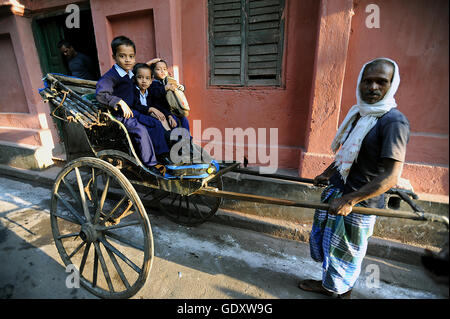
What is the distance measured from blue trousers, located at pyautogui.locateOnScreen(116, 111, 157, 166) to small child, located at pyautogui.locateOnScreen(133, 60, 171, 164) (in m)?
0.16

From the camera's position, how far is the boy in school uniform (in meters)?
2.20

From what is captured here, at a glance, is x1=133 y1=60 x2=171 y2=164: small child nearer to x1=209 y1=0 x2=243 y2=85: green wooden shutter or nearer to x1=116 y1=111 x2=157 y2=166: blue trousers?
x1=116 y1=111 x2=157 y2=166: blue trousers

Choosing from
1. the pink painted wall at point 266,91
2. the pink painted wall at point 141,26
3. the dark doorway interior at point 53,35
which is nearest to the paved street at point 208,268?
the pink painted wall at point 266,91

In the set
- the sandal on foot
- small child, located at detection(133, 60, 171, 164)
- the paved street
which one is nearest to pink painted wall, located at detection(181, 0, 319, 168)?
small child, located at detection(133, 60, 171, 164)

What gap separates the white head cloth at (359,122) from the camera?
1599mm

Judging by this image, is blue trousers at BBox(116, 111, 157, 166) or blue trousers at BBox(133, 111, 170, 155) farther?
blue trousers at BBox(133, 111, 170, 155)

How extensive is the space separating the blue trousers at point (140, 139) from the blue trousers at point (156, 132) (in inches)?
5.6

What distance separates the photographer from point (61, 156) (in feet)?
16.7

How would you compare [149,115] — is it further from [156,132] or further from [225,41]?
[225,41]

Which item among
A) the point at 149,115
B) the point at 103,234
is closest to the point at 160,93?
the point at 149,115

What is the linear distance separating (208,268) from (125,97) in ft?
6.83

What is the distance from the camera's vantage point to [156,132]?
243cm

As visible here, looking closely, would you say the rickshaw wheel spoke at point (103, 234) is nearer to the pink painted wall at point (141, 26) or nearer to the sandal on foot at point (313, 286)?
the sandal on foot at point (313, 286)

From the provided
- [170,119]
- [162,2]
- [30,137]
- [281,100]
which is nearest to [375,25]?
[281,100]
